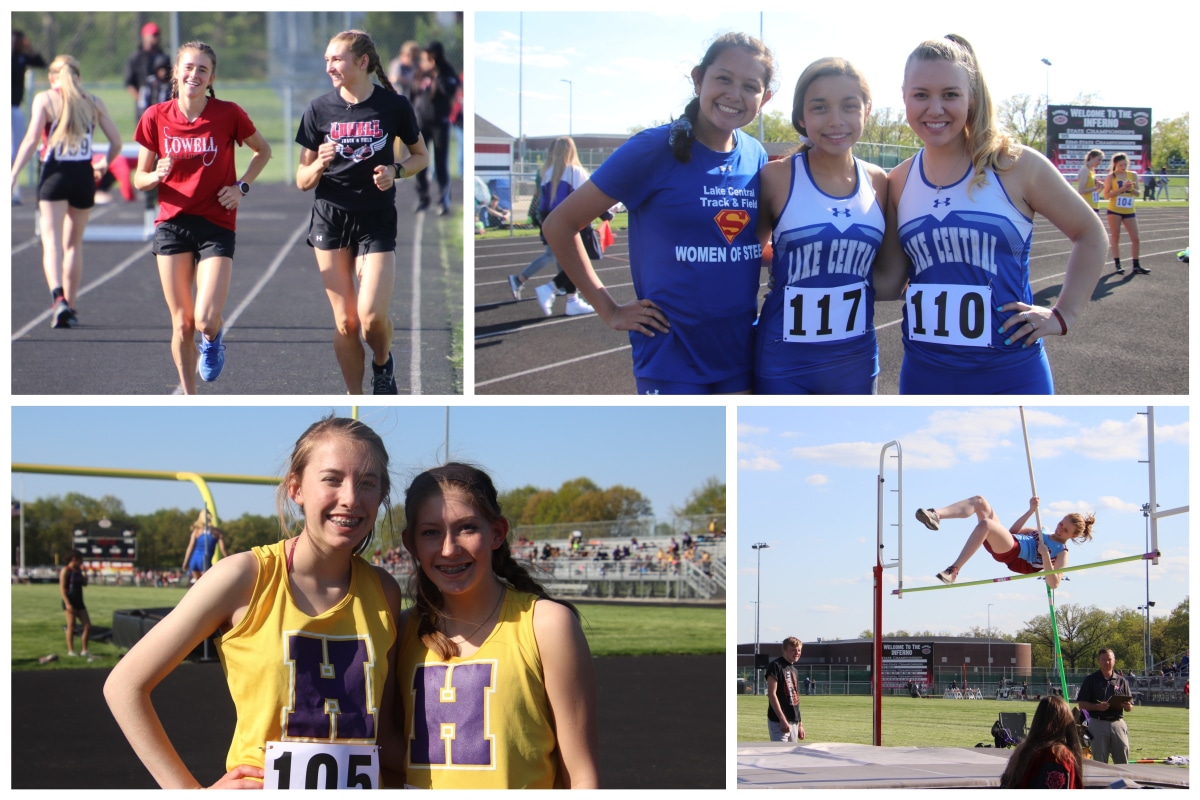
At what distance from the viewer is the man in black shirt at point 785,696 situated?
14.4 ft

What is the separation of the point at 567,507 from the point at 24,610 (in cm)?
766

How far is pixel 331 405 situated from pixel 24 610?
12931mm

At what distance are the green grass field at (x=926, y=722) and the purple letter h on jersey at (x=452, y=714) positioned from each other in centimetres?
196

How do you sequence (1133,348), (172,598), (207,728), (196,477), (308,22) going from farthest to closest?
(172,598), (308,22), (207,728), (196,477), (1133,348)

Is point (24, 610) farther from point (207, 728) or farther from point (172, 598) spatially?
point (207, 728)

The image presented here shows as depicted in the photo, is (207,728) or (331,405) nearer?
(331,405)

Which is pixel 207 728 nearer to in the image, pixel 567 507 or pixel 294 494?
pixel 294 494

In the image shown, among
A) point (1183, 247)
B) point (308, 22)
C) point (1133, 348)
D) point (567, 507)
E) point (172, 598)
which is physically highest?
point (308, 22)

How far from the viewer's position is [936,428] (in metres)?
4.14

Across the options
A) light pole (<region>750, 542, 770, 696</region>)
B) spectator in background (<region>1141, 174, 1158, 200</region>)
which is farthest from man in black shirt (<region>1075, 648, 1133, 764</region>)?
spectator in background (<region>1141, 174, 1158, 200</region>)

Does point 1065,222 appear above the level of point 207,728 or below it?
above

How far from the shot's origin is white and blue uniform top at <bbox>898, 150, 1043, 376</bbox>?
3.52 m

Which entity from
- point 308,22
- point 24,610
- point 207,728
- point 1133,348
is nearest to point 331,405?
point 1133,348

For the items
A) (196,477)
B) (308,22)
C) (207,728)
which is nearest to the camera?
(196,477)
